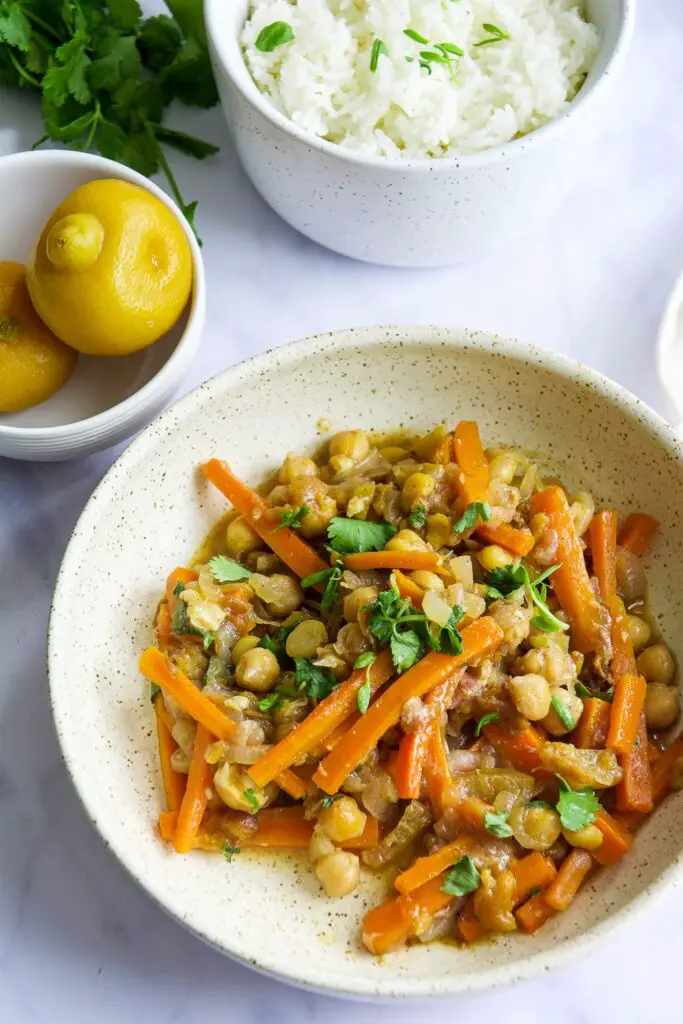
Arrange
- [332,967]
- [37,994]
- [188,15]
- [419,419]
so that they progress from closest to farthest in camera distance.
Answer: [332,967] < [37,994] < [419,419] < [188,15]

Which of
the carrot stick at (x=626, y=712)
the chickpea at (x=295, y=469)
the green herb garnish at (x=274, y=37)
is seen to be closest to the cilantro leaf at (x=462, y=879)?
the carrot stick at (x=626, y=712)

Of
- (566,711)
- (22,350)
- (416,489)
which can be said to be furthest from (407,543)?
(22,350)

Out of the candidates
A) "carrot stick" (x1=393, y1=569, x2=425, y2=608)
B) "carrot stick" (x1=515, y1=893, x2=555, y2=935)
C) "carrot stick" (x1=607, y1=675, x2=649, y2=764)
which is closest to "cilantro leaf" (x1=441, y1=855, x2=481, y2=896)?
"carrot stick" (x1=515, y1=893, x2=555, y2=935)

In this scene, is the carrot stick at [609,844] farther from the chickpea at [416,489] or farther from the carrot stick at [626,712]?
the chickpea at [416,489]

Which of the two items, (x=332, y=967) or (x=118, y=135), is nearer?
(x=332, y=967)

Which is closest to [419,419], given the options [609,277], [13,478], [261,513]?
[261,513]

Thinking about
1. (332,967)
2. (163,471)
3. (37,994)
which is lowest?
(37,994)

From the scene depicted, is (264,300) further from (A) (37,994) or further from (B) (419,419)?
(A) (37,994)
